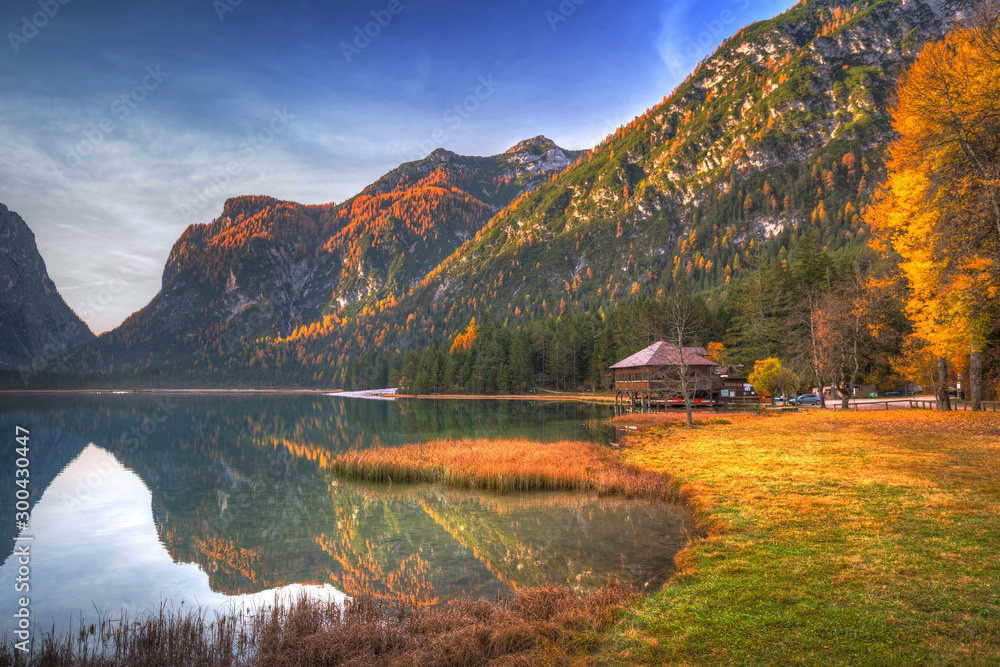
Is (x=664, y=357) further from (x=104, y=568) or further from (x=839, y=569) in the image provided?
(x=104, y=568)

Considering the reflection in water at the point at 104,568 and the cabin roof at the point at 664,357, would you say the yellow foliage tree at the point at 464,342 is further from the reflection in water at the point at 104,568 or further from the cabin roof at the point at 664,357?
the reflection in water at the point at 104,568

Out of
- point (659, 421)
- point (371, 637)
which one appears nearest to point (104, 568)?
point (371, 637)

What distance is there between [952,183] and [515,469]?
23406 mm

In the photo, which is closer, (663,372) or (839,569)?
(839,569)

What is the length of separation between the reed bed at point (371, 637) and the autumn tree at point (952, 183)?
24530mm

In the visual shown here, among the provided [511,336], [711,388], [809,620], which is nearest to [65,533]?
[809,620]

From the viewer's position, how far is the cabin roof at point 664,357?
5666cm

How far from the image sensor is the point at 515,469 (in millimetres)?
21234

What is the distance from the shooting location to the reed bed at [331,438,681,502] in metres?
18.9

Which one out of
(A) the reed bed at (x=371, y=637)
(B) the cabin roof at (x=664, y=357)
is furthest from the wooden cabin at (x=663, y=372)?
(A) the reed bed at (x=371, y=637)

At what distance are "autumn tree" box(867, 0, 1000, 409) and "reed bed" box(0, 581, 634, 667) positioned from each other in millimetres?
24530

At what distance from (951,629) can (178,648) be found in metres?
10.9

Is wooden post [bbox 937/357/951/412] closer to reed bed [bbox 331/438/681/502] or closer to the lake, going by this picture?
reed bed [bbox 331/438/681/502]

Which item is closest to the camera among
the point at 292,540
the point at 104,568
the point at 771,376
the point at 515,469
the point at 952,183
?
the point at 104,568
